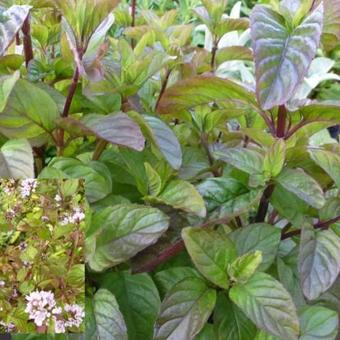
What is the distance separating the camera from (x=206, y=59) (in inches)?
35.6

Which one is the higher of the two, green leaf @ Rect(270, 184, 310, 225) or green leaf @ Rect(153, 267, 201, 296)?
green leaf @ Rect(270, 184, 310, 225)

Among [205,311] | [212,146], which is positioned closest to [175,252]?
[205,311]

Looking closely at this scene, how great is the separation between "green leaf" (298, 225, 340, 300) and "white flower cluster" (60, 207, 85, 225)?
0.21 m

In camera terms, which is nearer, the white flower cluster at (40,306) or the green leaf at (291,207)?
the white flower cluster at (40,306)

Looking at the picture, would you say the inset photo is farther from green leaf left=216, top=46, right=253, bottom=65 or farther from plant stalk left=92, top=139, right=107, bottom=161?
green leaf left=216, top=46, right=253, bottom=65

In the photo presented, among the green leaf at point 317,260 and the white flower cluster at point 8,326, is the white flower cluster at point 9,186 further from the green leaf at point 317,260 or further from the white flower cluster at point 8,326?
the green leaf at point 317,260

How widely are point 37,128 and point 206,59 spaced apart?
0.34m

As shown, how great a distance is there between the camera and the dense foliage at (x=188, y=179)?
581mm

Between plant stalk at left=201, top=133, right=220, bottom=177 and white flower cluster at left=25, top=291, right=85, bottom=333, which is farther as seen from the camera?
plant stalk at left=201, top=133, right=220, bottom=177

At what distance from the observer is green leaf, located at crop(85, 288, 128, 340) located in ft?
1.82

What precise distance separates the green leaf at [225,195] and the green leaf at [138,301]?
95 millimetres

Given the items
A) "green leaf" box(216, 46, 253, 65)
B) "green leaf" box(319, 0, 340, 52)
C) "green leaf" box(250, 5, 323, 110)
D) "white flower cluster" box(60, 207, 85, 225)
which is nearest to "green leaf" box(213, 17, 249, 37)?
"green leaf" box(216, 46, 253, 65)

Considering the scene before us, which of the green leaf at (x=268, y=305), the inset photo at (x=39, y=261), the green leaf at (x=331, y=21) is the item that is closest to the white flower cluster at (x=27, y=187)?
the inset photo at (x=39, y=261)

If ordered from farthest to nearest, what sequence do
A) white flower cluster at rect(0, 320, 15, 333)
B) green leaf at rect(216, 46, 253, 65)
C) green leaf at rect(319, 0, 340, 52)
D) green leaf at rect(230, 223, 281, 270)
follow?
green leaf at rect(216, 46, 253, 65) < green leaf at rect(319, 0, 340, 52) < green leaf at rect(230, 223, 281, 270) < white flower cluster at rect(0, 320, 15, 333)
